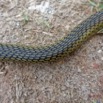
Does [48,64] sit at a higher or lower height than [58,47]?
lower

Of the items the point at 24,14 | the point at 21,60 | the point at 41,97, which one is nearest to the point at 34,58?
the point at 21,60

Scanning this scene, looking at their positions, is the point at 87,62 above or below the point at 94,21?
below

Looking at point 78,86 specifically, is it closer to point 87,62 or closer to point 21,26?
point 87,62

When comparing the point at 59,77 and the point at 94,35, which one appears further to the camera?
the point at 94,35
